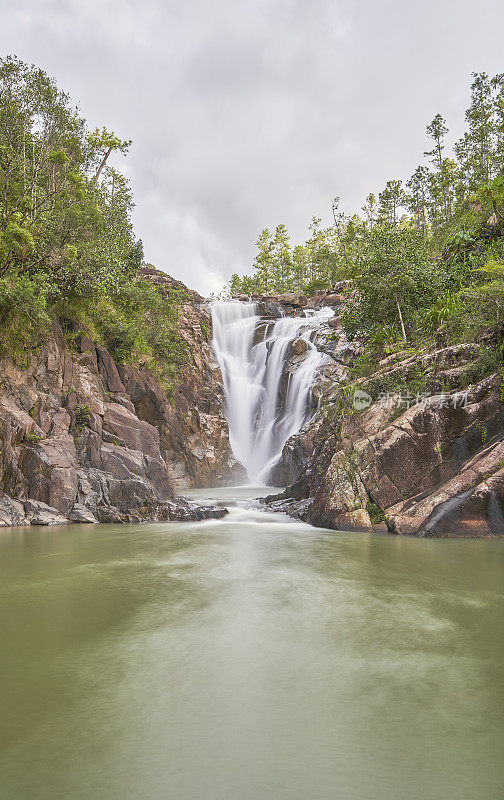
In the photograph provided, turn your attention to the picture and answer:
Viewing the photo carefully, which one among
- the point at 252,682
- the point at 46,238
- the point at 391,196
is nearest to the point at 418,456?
the point at 252,682

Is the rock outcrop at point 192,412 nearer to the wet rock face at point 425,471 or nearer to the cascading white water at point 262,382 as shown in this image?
the cascading white water at point 262,382

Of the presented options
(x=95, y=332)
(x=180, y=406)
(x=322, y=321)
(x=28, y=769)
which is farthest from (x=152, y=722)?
(x=322, y=321)

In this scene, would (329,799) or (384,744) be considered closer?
(329,799)

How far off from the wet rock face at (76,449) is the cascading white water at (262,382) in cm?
1107

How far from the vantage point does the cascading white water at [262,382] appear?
27.6 meters

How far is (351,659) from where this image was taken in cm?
421

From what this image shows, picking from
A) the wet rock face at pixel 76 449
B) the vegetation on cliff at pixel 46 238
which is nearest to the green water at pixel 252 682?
the wet rock face at pixel 76 449

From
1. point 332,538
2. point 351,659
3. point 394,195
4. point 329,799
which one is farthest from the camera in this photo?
point 394,195

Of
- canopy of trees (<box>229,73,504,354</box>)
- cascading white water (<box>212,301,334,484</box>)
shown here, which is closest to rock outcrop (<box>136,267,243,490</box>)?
Answer: cascading white water (<box>212,301,334,484</box>)

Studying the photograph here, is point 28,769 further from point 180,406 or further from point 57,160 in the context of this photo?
point 180,406

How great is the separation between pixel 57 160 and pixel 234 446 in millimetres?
18286

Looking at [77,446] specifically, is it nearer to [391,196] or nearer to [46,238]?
[46,238]

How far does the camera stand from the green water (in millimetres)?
2559

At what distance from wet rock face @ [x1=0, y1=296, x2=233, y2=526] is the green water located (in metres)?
5.68
